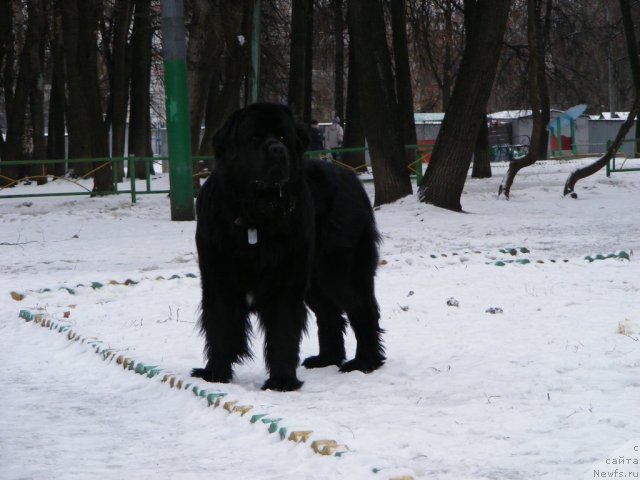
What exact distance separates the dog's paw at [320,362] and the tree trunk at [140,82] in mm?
21907

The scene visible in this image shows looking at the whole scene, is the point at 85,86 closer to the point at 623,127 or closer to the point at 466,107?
the point at 466,107

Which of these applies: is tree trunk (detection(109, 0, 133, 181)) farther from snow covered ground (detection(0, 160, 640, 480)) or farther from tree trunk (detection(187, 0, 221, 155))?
snow covered ground (detection(0, 160, 640, 480))

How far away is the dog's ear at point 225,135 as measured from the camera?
5738mm

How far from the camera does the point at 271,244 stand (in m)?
5.80

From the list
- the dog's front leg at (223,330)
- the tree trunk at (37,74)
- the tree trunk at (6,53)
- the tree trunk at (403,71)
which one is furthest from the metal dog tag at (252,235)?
the tree trunk at (37,74)

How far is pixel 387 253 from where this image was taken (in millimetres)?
13141

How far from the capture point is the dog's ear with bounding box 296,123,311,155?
5793 millimetres

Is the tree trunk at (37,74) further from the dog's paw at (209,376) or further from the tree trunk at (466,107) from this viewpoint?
the dog's paw at (209,376)

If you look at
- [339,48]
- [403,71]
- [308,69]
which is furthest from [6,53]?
[403,71]

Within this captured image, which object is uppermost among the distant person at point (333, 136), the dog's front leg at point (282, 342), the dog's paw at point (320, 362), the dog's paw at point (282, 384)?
the distant person at point (333, 136)

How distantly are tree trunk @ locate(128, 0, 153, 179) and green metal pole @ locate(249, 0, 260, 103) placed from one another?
251 inches

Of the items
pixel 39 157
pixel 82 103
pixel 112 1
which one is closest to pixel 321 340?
pixel 82 103

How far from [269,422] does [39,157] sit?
30.6 meters

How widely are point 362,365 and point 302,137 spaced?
1.51m
